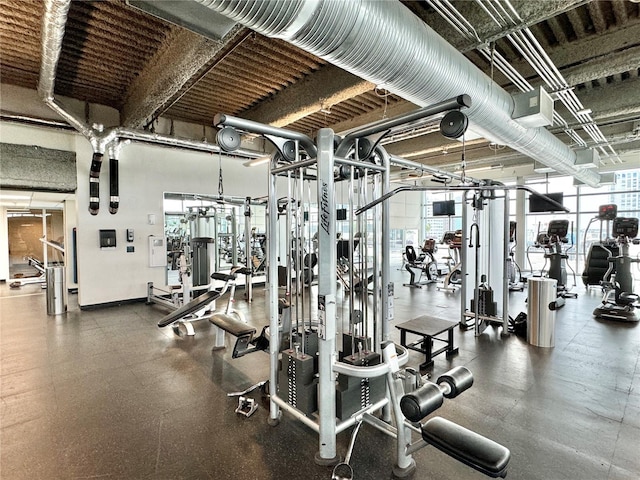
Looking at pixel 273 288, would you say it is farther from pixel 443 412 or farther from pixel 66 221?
pixel 66 221

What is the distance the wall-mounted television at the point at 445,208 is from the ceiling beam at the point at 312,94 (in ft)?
18.2

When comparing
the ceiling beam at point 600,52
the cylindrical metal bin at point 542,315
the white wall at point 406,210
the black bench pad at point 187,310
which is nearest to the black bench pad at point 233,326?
the black bench pad at point 187,310

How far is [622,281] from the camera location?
5.58m

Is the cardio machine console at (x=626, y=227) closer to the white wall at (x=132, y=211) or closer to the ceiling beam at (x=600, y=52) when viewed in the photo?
the ceiling beam at (x=600, y=52)

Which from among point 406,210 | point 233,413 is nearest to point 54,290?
point 233,413

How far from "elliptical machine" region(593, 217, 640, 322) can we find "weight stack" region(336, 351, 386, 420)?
5155 millimetres

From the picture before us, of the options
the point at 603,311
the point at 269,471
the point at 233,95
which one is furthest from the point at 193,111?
the point at 603,311

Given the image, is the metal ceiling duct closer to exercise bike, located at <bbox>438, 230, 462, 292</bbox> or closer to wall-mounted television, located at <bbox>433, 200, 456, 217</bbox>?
exercise bike, located at <bbox>438, 230, 462, 292</bbox>

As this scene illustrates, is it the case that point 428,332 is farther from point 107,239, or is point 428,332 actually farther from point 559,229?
point 107,239

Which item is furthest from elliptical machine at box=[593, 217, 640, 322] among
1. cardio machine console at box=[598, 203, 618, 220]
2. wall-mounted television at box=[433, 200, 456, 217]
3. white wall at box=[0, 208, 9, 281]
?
white wall at box=[0, 208, 9, 281]

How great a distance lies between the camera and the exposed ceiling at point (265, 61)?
3.09 meters

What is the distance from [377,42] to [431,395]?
2123 millimetres

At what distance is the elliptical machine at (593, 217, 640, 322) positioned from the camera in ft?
17.2

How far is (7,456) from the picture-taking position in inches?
84.1
